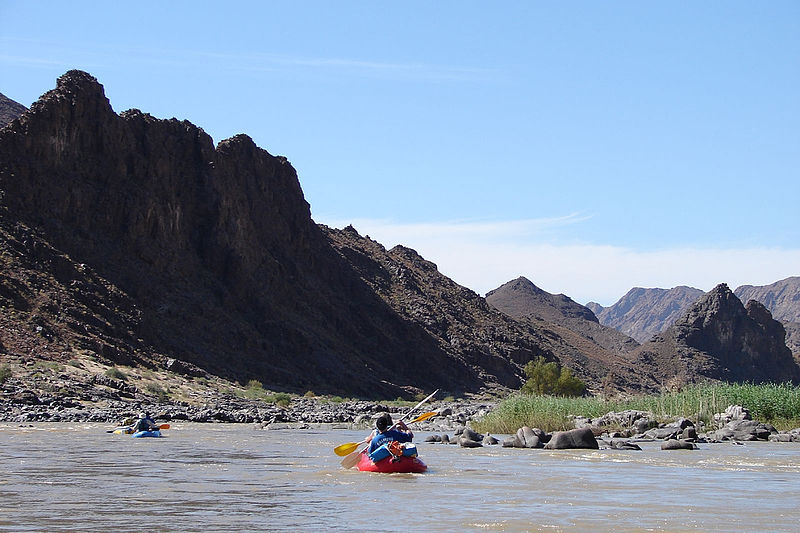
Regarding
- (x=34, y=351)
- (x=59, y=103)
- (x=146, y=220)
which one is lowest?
(x=34, y=351)

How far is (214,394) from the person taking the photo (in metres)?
63.8

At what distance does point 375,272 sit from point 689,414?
83.1 metres

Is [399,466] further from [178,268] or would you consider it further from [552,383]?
[552,383]

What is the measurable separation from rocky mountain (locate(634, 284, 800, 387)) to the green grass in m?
115

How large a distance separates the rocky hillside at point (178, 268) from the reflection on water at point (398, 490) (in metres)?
39.0

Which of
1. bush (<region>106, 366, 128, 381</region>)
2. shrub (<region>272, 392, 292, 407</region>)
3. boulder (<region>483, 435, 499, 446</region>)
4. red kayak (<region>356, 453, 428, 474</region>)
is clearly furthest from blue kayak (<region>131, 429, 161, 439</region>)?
shrub (<region>272, 392, 292, 407</region>)

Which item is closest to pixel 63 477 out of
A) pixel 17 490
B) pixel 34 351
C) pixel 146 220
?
pixel 17 490

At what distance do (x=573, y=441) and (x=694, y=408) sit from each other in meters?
10.7

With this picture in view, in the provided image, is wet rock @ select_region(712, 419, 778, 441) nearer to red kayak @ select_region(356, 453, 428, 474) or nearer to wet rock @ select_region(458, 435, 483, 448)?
wet rock @ select_region(458, 435, 483, 448)

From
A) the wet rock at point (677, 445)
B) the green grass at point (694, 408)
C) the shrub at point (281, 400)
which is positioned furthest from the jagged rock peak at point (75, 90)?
the wet rock at point (677, 445)

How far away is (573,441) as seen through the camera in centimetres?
2956

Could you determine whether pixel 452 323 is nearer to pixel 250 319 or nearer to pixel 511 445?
pixel 250 319

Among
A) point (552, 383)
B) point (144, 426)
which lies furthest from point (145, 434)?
point (552, 383)

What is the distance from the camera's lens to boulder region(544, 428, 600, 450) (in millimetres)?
29562
